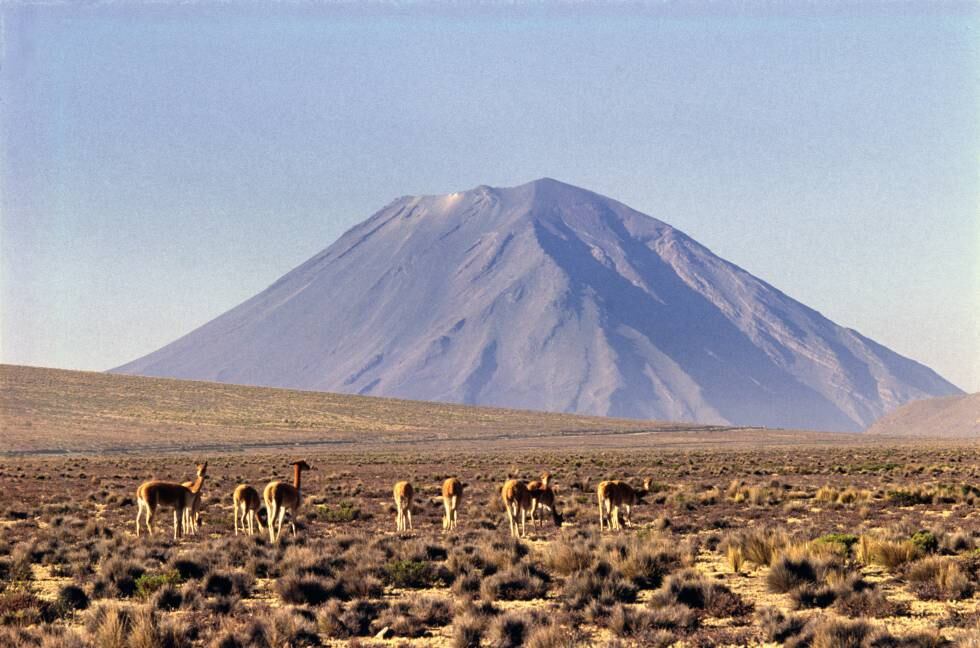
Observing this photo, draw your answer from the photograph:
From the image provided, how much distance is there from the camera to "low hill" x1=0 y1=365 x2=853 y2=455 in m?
82.6

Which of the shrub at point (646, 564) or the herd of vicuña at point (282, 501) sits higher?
the herd of vicuña at point (282, 501)

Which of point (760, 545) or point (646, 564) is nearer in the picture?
point (646, 564)

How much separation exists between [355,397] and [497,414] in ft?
55.6

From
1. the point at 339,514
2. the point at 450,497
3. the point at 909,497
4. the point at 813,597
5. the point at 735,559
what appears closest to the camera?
the point at 813,597

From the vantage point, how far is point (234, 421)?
10000cm

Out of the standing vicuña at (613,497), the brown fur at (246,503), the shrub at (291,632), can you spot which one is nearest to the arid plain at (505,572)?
the shrub at (291,632)

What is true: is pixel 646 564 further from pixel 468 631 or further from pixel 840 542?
pixel 468 631

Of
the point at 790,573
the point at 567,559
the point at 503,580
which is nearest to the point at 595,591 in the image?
the point at 503,580

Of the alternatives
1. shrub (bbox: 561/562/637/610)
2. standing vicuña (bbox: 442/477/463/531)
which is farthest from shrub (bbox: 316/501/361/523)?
shrub (bbox: 561/562/637/610)

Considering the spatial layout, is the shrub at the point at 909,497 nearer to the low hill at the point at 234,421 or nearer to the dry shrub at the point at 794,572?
the dry shrub at the point at 794,572

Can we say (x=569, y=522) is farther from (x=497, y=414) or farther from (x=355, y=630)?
(x=497, y=414)

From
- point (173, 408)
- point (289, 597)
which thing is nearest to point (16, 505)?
point (289, 597)

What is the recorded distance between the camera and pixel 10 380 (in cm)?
10988

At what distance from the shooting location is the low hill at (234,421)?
82562 millimetres
